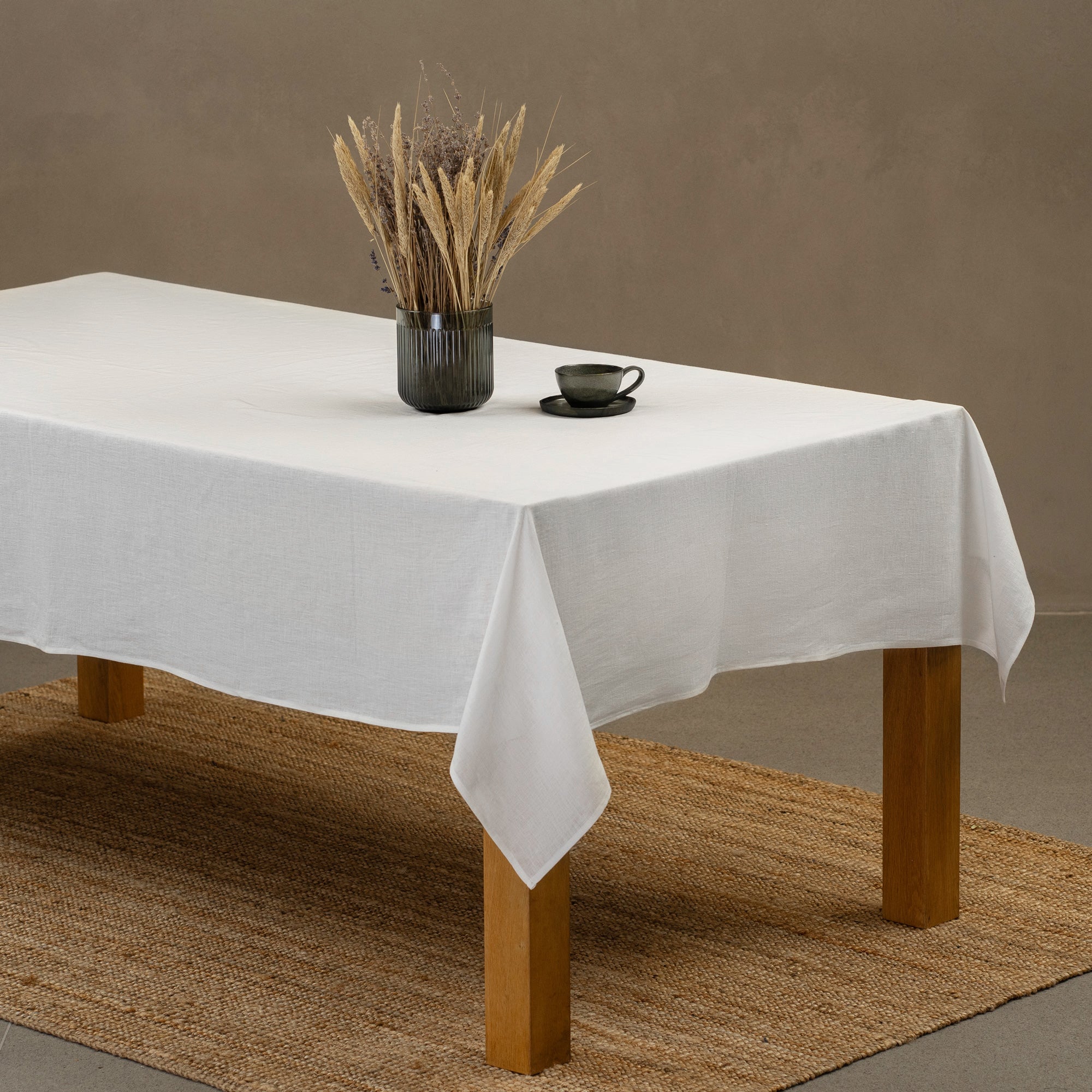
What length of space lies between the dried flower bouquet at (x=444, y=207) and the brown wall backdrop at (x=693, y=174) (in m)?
2.31

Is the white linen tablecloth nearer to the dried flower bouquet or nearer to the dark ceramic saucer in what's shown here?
the dark ceramic saucer

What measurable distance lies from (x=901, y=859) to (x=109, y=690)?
1747 millimetres

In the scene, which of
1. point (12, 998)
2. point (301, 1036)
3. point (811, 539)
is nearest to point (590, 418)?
point (811, 539)

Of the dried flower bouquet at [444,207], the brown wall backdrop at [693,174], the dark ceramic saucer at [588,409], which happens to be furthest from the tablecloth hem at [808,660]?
the brown wall backdrop at [693,174]

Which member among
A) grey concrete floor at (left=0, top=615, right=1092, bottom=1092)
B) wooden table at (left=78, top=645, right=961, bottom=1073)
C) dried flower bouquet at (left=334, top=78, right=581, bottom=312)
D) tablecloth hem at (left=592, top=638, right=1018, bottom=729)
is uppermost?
dried flower bouquet at (left=334, top=78, right=581, bottom=312)

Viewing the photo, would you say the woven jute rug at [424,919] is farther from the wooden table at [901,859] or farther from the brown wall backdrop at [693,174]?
the brown wall backdrop at [693,174]

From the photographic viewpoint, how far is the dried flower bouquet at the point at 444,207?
2463 mm

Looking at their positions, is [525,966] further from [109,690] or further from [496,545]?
[109,690]

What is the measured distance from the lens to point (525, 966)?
228 cm

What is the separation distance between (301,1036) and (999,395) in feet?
9.78

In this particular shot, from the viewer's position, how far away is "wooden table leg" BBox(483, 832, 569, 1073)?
227 centimetres

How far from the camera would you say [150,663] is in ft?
8.20

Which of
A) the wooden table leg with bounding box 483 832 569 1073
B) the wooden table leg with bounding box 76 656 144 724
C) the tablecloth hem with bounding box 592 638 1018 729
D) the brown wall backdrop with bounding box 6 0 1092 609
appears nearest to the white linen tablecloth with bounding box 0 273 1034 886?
the tablecloth hem with bounding box 592 638 1018 729

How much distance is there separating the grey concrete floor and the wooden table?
262 mm
